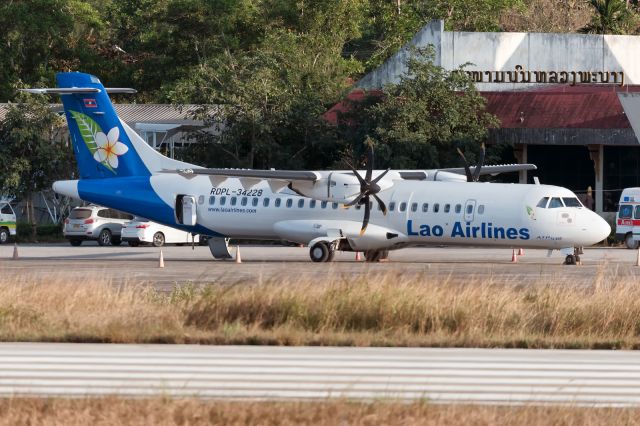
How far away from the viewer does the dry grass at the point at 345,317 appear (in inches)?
569

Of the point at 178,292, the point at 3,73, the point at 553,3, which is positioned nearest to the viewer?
the point at 178,292

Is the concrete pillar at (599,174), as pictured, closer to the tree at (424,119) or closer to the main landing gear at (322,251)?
the tree at (424,119)

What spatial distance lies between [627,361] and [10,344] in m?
7.00

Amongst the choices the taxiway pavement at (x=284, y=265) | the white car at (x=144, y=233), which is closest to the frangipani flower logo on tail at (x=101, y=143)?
the taxiway pavement at (x=284, y=265)

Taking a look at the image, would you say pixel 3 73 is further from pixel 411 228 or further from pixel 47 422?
pixel 47 422

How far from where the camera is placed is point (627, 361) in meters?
13.0

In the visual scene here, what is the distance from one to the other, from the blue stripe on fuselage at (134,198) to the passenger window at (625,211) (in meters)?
15.3

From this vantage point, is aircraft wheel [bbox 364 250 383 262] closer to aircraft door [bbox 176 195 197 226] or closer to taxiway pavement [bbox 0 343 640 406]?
aircraft door [bbox 176 195 197 226]

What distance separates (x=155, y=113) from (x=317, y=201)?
28233 mm

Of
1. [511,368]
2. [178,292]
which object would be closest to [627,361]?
[511,368]

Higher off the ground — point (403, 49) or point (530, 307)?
point (403, 49)

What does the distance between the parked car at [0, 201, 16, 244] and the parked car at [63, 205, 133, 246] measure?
268cm

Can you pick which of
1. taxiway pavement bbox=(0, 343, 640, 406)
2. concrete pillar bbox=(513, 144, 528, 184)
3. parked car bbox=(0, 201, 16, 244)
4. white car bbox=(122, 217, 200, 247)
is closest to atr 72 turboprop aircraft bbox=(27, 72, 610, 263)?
white car bbox=(122, 217, 200, 247)

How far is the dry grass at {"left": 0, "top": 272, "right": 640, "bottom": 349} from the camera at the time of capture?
14445 millimetres
